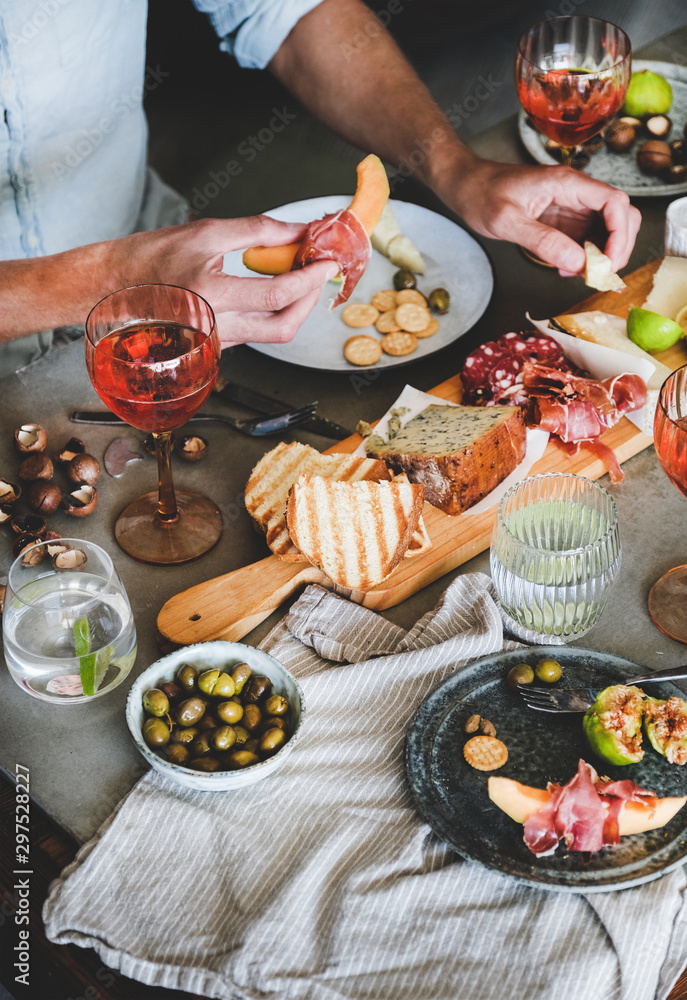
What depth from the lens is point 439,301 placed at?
1702 millimetres

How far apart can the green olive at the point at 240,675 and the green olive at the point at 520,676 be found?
1.01ft

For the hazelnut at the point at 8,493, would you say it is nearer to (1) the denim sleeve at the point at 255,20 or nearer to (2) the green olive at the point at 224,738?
(2) the green olive at the point at 224,738

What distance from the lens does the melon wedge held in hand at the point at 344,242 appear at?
1.40 metres

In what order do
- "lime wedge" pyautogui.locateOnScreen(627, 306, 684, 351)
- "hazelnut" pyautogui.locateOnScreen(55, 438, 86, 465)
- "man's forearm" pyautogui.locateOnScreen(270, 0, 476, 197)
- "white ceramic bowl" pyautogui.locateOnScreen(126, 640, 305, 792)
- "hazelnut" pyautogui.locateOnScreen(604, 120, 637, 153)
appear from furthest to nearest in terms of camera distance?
"hazelnut" pyautogui.locateOnScreen(604, 120, 637, 153) < "man's forearm" pyautogui.locateOnScreen(270, 0, 476, 197) < "lime wedge" pyautogui.locateOnScreen(627, 306, 684, 351) < "hazelnut" pyautogui.locateOnScreen(55, 438, 86, 465) < "white ceramic bowl" pyautogui.locateOnScreen(126, 640, 305, 792)

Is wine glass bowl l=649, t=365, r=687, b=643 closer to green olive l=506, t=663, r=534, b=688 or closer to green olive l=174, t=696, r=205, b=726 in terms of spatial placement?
green olive l=506, t=663, r=534, b=688

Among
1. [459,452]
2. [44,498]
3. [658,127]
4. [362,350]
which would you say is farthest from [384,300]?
[658,127]

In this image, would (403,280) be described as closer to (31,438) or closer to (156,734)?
(31,438)

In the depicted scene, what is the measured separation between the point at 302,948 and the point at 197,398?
0.63m

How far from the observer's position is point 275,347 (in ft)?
5.45

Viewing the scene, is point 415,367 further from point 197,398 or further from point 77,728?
point 77,728

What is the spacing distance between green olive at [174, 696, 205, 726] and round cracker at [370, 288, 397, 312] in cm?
91

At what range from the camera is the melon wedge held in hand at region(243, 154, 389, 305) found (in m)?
1.40

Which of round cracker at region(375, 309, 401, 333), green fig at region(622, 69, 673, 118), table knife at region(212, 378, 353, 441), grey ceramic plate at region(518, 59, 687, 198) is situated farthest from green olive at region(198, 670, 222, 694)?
green fig at region(622, 69, 673, 118)

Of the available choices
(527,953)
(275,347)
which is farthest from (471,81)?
(527,953)
